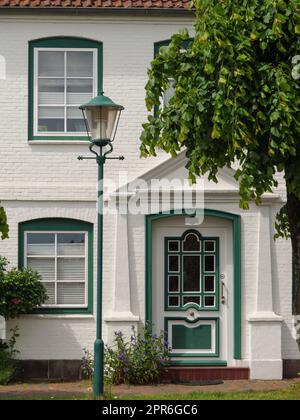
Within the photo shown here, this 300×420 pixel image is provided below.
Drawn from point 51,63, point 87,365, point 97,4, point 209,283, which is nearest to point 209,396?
point 87,365

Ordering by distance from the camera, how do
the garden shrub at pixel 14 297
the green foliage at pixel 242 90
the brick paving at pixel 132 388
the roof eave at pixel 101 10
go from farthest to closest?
the roof eave at pixel 101 10 < the garden shrub at pixel 14 297 < the brick paving at pixel 132 388 < the green foliage at pixel 242 90

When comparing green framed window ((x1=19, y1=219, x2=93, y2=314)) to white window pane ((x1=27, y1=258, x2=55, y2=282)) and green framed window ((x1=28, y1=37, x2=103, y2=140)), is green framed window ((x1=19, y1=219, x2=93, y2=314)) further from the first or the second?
green framed window ((x1=28, y1=37, x2=103, y2=140))

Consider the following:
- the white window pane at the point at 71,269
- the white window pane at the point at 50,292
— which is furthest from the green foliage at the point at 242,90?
the white window pane at the point at 50,292

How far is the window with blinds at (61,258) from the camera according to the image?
15.1 metres

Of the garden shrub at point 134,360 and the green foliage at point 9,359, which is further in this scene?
the garden shrub at point 134,360

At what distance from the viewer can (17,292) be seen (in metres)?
14.5

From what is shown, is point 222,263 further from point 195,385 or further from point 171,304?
point 195,385

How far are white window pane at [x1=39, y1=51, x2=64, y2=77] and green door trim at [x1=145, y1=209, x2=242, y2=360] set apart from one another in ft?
9.45

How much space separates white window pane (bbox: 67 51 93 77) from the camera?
15.3 metres

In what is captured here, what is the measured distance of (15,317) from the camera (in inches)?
583

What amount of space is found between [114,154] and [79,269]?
200 cm

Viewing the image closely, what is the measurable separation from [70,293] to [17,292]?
3.27 ft

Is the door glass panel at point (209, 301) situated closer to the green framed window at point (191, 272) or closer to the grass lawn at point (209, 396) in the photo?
the green framed window at point (191, 272)

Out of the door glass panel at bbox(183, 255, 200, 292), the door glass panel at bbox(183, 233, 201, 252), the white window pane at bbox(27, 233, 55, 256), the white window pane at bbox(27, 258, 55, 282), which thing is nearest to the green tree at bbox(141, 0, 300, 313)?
the door glass panel at bbox(183, 233, 201, 252)
